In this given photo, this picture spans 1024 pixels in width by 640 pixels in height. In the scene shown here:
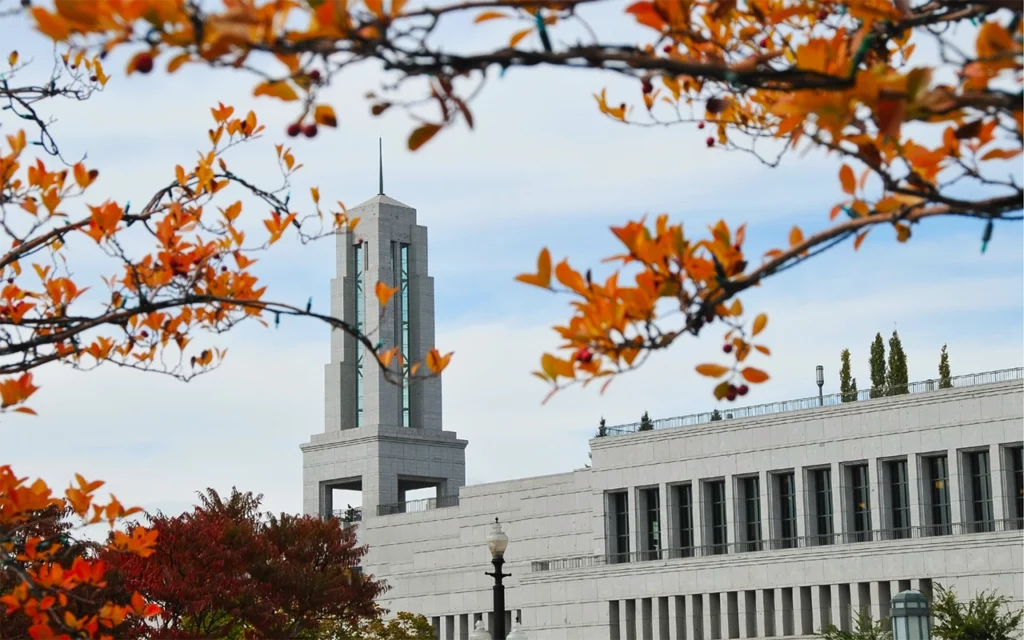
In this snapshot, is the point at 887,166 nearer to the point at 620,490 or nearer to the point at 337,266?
the point at 620,490

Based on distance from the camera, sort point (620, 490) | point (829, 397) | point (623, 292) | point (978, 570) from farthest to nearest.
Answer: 1. point (620, 490)
2. point (829, 397)
3. point (978, 570)
4. point (623, 292)

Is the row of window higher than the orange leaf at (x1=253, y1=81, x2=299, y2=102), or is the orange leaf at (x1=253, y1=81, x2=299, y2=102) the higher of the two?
the row of window

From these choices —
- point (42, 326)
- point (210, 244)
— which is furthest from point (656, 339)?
point (42, 326)

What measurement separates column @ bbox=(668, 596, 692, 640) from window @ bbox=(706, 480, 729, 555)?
221 cm

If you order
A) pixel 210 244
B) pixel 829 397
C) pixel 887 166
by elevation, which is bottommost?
pixel 887 166

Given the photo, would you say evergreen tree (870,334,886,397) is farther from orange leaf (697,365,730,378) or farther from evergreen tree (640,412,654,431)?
orange leaf (697,365,730,378)

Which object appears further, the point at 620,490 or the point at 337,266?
the point at 337,266

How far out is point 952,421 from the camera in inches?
2020

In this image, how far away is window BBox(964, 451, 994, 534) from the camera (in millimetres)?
50688

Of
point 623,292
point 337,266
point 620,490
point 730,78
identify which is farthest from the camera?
point 337,266

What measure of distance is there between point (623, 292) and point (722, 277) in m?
0.37

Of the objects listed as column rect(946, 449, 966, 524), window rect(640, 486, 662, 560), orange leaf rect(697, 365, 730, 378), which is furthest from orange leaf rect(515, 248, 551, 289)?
window rect(640, 486, 662, 560)

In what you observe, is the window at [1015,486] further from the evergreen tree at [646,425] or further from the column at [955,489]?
the evergreen tree at [646,425]

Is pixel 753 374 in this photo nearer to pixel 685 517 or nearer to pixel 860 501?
pixel 860 501
